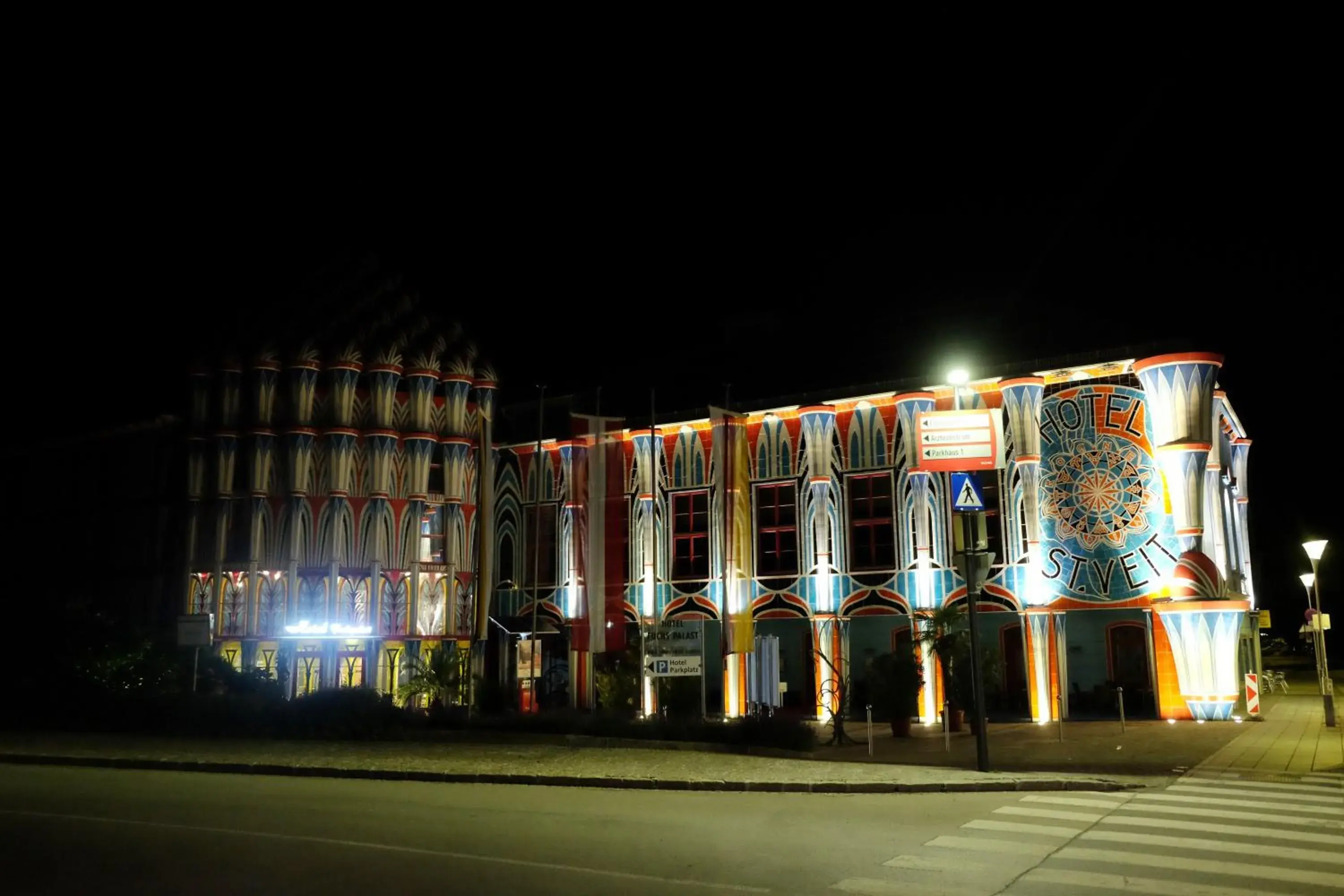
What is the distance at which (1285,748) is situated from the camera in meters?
18.5

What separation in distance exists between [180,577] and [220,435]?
4.47 m

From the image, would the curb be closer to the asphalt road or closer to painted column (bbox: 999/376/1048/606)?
the asphalt road

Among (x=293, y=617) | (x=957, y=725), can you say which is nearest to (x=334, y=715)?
(x=293, y=617)

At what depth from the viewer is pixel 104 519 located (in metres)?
37.2

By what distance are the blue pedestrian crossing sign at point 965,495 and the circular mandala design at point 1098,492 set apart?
982 centimetres

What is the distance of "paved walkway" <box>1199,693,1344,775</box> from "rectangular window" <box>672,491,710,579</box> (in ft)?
45.8

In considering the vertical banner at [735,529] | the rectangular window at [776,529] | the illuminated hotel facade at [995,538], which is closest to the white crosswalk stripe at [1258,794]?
the illuminated hotel facade at [995,538]

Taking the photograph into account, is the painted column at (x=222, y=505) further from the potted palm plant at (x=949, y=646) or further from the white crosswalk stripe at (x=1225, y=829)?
the white crosswalk stripe at (x=1225, y=829)

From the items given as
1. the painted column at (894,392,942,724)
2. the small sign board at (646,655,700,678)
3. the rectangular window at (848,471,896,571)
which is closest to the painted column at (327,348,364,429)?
the small sign board at (646,655,700,678)

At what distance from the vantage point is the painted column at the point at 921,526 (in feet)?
86.7

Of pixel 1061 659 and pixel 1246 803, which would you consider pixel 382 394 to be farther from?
pixel 1246 803

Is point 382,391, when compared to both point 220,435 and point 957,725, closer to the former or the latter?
point 220,435

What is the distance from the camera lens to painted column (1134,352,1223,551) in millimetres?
23969

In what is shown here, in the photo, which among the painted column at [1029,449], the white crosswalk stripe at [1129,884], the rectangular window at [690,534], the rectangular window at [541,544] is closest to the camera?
the white crosswalk stripe at [1129,884]
